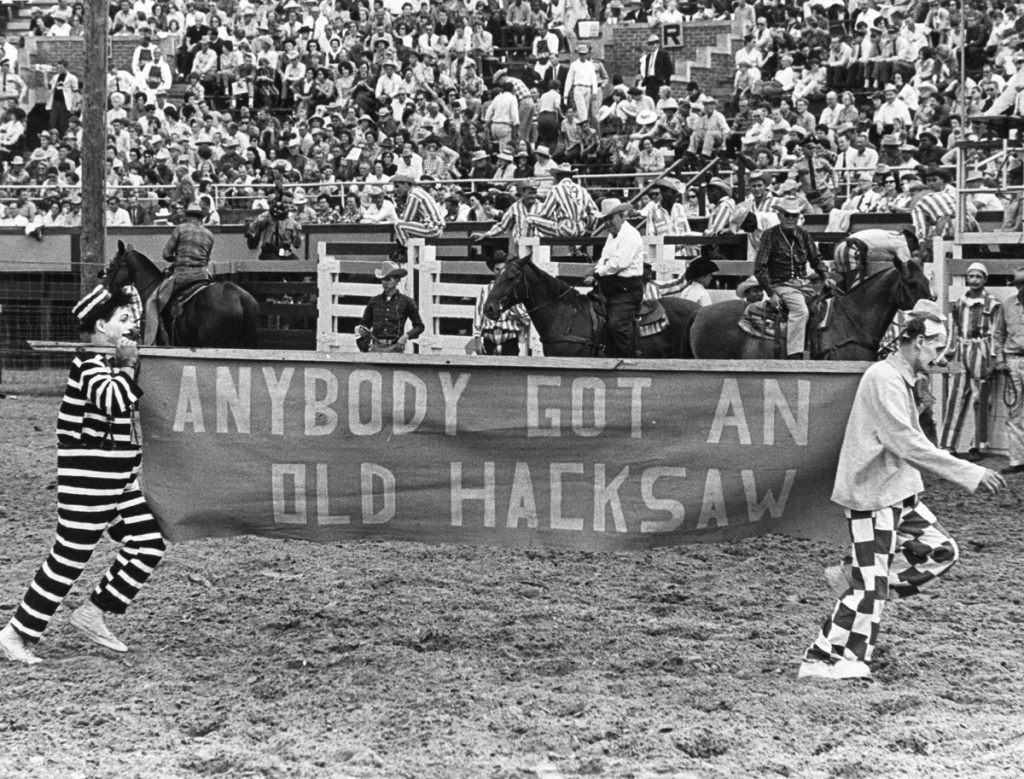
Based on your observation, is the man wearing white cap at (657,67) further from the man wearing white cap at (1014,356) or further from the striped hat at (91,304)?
the striped hat at (91,304)

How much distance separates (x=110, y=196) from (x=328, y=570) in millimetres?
17157

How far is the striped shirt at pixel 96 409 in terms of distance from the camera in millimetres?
7074

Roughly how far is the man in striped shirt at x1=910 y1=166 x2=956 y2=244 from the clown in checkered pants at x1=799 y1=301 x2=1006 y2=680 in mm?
9941

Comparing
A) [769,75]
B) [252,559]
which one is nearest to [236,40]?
[769,75]

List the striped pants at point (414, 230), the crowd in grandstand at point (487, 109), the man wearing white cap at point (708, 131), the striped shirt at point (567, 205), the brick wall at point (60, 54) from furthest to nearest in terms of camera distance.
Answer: the brick wall at point (60, 54) → the man wearing white cap at point (708, 131) → the crowd in grandstand at point (487, 109) → the striped pants at point (414, 230) → the striped shirt at point (567, 205)

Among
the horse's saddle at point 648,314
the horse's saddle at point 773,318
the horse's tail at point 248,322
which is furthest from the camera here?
the horse's tail at point 248,322

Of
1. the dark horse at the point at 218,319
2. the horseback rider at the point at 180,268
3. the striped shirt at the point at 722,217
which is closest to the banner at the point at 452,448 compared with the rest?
the dark horse at the point at 218,319

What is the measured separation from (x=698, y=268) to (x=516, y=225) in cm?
244

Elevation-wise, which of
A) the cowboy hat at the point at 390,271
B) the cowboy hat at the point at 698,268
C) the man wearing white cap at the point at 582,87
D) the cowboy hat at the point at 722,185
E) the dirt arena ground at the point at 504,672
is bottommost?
the dirt arena ground at the point at 504,672

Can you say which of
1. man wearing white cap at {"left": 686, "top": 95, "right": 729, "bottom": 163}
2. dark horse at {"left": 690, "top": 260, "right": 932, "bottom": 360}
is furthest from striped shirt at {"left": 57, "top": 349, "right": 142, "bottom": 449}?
man wearing white cap at {"left": 686, "top": 95, "right": 729, "bottom": 163}

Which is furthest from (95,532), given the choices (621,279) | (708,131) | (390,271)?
(708,131)

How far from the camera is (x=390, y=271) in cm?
1596

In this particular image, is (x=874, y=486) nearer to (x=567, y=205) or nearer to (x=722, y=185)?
(x=567, y=205)

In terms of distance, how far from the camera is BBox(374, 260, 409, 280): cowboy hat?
15833 mm
